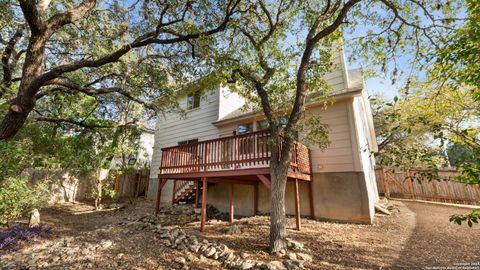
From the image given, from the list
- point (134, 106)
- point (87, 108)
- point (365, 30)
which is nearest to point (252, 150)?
point (365, 30)

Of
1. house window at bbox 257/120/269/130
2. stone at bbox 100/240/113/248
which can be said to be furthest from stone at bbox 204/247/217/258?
house window at bbox 257/120/269/130

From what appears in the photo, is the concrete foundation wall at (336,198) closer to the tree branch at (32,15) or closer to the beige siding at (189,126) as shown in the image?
the beige siding at (189,126)

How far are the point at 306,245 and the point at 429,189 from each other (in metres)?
10.7

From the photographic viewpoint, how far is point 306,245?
566 cm

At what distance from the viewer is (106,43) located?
26.2 ft

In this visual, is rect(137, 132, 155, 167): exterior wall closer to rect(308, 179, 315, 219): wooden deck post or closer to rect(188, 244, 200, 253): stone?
rect(308, 179, 315, 219): wooden deck post

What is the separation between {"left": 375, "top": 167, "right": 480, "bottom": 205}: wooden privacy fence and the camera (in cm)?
1107

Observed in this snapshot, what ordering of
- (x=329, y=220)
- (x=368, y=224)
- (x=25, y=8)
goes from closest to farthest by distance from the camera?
(x=25, y=8)
(x=368, y=224)
(x=329, y=220)

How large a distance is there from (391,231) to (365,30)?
5848 millimetres

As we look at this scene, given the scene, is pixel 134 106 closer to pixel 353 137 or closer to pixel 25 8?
pixel 25 8

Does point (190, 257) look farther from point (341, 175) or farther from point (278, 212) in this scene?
point (341, 175)

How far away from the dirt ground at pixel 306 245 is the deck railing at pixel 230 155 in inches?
77.2

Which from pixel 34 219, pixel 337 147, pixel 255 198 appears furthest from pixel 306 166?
pixel 34 219

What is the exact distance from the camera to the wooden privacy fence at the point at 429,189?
11.1 meters
